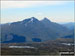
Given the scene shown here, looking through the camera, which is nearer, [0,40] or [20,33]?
[0,40]

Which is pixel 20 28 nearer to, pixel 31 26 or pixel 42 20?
pixel 31 26

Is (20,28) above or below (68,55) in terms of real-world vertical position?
below

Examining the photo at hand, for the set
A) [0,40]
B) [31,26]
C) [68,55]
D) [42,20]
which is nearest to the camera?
[68,55]

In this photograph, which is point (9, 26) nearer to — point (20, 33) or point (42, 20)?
point (20, 33)

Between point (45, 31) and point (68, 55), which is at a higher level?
point (68, 55)

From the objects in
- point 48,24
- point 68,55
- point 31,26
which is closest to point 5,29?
point 31,26

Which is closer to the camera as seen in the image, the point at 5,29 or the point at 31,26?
the point at 5,29

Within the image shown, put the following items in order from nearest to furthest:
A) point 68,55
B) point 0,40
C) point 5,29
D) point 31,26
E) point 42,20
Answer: point 68,55 → point 0,40 → point 5,29 → point 31,26 → point 42,20

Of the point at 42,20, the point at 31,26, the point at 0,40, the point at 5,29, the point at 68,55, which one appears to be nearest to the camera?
the point at 68,55

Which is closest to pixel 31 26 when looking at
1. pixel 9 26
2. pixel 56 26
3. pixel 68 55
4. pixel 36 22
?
pixel 36 22
